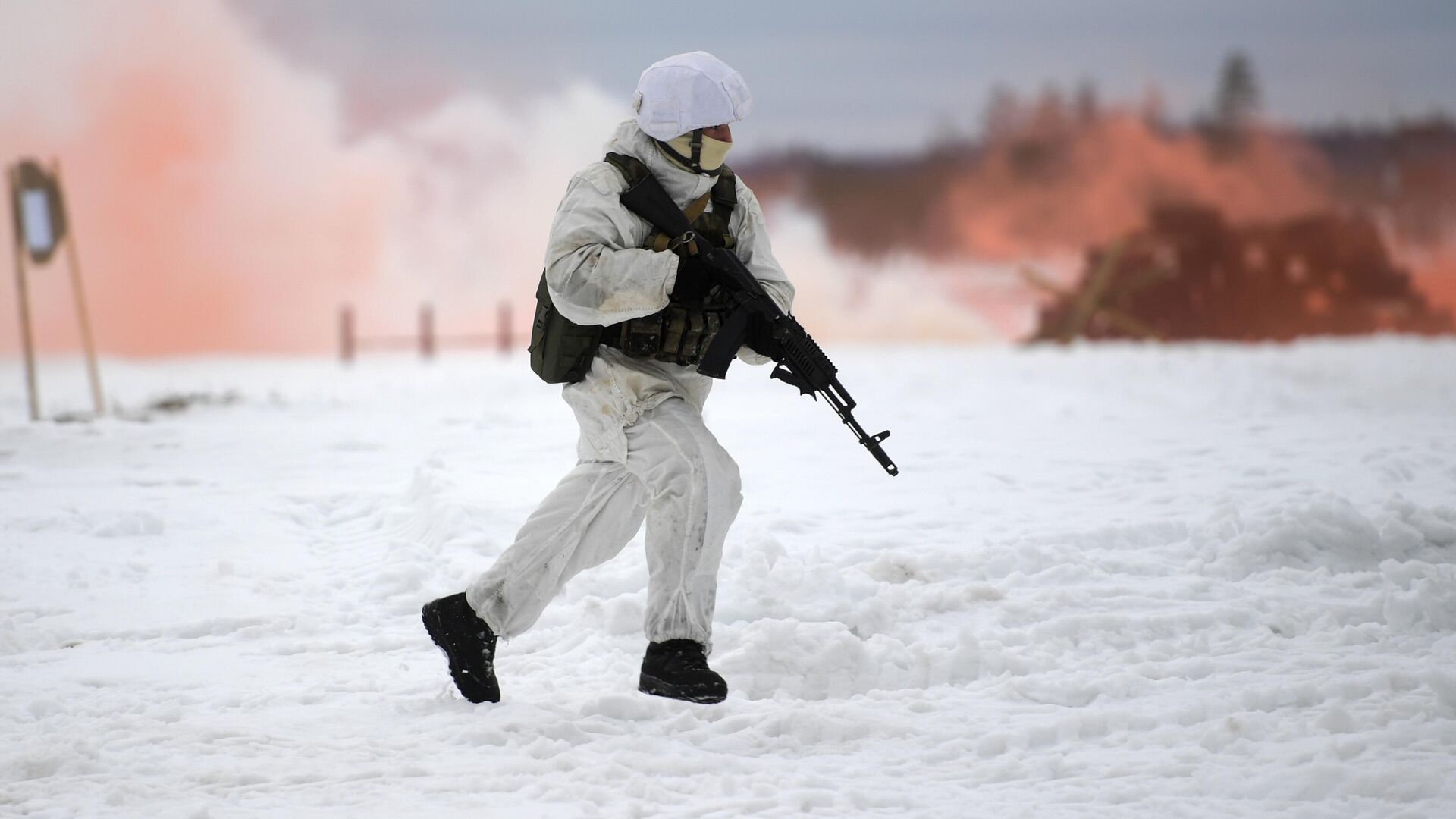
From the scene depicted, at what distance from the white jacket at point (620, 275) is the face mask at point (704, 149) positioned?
0.16 feet

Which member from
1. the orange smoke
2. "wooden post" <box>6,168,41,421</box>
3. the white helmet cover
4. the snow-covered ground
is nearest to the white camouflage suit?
the white helmet cover

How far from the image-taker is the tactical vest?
3.60 meters

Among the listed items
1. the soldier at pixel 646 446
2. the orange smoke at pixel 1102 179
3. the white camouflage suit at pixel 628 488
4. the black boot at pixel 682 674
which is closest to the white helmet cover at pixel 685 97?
the soldier at pixel 646 446

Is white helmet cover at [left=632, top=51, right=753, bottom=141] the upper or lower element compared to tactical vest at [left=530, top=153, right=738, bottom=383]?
upper

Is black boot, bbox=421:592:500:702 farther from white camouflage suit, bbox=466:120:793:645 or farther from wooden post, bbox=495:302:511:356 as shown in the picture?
wooden post, bbox=495:302:511:356

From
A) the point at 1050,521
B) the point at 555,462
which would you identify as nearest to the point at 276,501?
the point at 555,462

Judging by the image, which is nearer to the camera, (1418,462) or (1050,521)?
(1050,521)

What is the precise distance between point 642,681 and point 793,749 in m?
0.56

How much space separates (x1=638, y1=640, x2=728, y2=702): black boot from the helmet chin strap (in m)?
1.27

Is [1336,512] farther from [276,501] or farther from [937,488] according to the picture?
[276,501]

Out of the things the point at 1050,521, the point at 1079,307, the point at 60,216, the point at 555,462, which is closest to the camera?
the point at 1050,521

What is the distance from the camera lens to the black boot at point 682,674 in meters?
3.63

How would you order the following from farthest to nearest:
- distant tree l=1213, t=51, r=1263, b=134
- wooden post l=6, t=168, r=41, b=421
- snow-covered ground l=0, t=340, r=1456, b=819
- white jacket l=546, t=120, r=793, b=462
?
distant tree l=1213, t=51, r=1263, b=134 < wooden post l=6, t=168, r=41, b=421 < white jacket l=546, t=120, r=793, b=462 < snow-covered ground l=0, t=340, r=1456, b=819

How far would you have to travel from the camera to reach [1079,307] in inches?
844
